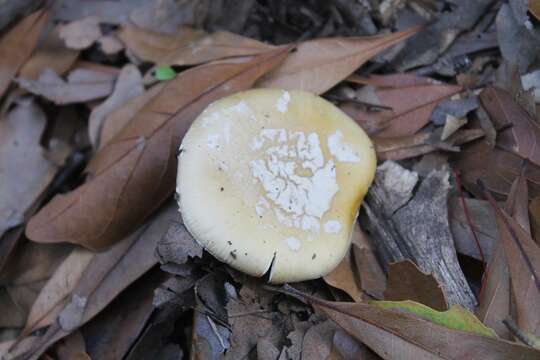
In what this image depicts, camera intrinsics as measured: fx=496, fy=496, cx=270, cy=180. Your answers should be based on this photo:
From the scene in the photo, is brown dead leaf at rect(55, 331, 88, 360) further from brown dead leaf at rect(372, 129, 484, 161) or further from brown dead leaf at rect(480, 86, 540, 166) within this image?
brown dead leaf at rect(480, 86, 540, 166)

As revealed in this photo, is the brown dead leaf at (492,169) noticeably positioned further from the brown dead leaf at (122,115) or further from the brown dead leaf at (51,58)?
the brown dead leaf at (51,58)

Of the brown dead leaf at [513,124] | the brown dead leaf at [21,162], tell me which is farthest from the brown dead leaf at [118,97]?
the brown dead leaf at [513,124]

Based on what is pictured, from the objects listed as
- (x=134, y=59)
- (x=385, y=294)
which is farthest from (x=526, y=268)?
(x=134, y=59)

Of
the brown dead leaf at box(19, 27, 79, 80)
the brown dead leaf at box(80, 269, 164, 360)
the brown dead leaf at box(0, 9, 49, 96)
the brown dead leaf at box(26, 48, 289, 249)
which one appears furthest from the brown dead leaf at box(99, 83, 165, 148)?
the brown dead leaf at box(80, 269, 164, 360)

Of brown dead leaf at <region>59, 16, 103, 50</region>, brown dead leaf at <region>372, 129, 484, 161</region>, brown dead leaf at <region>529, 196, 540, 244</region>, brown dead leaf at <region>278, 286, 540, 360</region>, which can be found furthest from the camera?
brown dead leaf at <region>59, 16, 103, 50</region>

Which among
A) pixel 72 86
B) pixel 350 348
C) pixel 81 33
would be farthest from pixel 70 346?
pixel 81 33

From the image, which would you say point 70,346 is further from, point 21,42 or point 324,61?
point 324,61
